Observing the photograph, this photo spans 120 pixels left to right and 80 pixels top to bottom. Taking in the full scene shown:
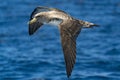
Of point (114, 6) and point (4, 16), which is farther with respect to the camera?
point (114, 6)

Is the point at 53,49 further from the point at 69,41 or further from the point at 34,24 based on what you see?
the point at 69,41

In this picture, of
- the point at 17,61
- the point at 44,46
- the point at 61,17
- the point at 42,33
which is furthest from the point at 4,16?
the point at 61,17

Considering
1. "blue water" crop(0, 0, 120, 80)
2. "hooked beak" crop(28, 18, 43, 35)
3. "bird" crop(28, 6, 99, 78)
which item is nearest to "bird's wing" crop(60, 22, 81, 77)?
"bird" crop(28, 6, 99, 78)

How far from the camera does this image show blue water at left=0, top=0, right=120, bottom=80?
11.4 meters

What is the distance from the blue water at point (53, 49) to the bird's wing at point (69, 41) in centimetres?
254

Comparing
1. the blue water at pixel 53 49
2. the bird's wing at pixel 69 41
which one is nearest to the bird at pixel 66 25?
the bird's wing at pixel 69 41

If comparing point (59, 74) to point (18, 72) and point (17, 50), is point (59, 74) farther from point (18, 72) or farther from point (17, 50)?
point (17, 50)

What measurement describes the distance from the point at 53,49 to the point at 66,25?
4.49 m

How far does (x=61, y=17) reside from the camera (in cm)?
878

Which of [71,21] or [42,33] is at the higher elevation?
[71,21]

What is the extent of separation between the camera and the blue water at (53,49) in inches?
448

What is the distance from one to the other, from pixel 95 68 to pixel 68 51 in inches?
148

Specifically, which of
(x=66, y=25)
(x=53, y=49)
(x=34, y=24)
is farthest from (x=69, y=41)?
(x=53, y=49)

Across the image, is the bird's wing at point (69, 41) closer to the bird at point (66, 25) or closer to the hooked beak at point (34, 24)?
the bird at point (66, 25)
